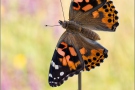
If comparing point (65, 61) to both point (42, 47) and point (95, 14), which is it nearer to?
point (95, 14)

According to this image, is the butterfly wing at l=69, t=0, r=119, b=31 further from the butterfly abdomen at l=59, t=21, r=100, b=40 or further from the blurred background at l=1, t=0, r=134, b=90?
the blurred background at l=1, t=0, r=134, b=90

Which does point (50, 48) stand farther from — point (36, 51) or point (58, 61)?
point (58, 61)

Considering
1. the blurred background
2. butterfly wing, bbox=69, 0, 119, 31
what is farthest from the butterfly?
the blurred background

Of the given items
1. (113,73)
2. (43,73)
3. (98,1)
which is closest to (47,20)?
(43,73)

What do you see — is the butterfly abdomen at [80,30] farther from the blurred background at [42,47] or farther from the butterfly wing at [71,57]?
the blurred background at [42,47]

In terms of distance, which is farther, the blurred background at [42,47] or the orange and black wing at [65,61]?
the blurred background at [42,47]

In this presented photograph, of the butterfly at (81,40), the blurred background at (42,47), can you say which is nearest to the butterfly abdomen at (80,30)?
the butterfly at (81,40)

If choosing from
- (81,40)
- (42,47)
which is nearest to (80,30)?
(81,40)
